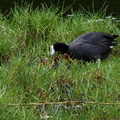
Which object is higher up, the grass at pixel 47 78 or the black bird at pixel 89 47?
the grass at pixel 47 78

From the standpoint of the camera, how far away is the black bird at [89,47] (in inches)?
257

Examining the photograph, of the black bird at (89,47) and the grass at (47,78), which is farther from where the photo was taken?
the black bird at (89,47)

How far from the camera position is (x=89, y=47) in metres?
6.59

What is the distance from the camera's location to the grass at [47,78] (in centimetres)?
440

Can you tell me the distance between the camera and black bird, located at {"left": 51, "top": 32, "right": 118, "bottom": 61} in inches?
257

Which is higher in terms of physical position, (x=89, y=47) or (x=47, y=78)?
(x=47, y=78)

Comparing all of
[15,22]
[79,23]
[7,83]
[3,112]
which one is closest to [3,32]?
[15,22]

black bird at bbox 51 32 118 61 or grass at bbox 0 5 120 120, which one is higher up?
grass at bbox 0 5 120 120

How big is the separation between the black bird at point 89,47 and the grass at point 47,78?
0.15m

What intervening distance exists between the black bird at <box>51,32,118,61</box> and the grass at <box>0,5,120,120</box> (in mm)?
152

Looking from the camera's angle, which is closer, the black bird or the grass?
the grass

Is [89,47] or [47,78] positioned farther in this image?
[89,47]

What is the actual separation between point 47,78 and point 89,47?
155cm

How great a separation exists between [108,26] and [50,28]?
886 millimetres
